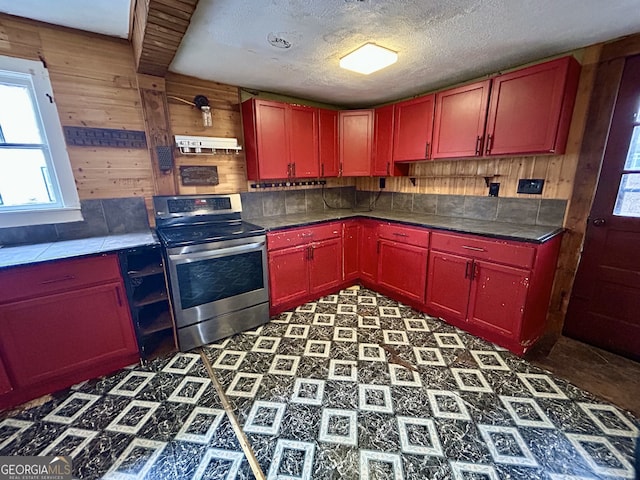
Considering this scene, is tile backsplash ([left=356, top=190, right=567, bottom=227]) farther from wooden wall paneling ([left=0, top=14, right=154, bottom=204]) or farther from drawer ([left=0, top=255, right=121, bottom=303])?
drawer ([left=0, top=255, right=121, bottom=303])

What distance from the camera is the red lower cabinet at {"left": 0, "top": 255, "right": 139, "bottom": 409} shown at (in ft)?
5.32

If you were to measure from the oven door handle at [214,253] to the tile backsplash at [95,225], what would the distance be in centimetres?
69

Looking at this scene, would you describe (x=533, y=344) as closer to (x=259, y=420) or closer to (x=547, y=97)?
(x=547, y=97)

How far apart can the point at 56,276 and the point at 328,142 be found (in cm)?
272

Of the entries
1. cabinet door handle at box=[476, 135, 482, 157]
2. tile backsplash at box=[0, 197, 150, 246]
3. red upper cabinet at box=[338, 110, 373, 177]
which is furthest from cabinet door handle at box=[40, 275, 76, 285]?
cabinet door handle at box=[476, 135, 482, 157]

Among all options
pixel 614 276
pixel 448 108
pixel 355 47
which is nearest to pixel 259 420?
pixel 355 47

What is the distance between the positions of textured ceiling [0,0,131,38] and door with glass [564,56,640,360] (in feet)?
11.2

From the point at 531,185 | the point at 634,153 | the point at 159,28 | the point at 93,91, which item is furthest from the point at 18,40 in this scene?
the point at 634,153

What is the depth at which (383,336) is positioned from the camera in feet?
7.75

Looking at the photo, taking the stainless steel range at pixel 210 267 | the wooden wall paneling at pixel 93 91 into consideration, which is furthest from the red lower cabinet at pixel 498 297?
the wooden wall paneling at pixel 93 91

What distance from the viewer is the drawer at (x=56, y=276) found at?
1583 millimetres

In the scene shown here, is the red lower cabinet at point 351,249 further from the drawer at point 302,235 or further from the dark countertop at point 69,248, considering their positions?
the dark countertop at point 69,248

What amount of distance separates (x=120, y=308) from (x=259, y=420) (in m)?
1.28

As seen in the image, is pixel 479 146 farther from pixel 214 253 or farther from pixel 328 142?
pixel 214 253
